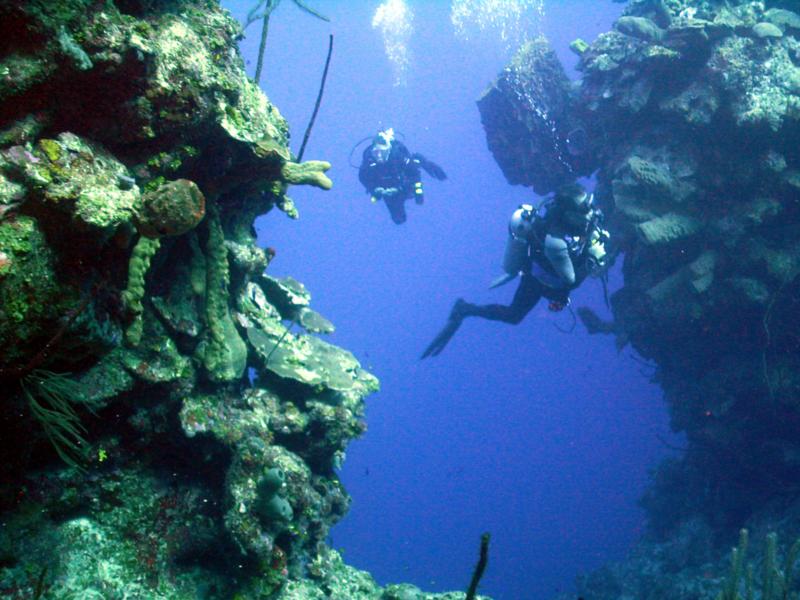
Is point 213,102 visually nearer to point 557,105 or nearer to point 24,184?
point 24,184

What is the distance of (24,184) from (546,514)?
6208 cm

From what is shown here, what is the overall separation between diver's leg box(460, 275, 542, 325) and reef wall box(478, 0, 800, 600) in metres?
2.29

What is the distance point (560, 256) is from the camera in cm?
733

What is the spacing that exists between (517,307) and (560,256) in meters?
2.98

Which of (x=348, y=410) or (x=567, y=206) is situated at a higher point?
(x=567, y=206)

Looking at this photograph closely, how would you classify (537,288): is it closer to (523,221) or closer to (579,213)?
(523,221)

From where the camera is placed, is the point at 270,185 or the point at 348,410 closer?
the point at 270,185

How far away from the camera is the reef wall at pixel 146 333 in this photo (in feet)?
7.81

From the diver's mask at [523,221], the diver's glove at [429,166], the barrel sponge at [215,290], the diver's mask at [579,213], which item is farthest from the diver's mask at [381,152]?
the barrel sponge at [215,290]

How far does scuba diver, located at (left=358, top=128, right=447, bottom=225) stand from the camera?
13.9 m

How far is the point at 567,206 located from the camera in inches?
297

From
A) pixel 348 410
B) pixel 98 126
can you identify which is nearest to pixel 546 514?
pixel 348 410

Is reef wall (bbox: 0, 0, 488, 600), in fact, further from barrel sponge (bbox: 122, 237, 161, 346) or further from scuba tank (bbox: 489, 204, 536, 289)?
scuba tank (bbox: 489, 204, 536, 289)

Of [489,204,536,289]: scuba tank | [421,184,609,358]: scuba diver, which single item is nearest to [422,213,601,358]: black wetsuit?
[421,184,609,358]: scuba diver
